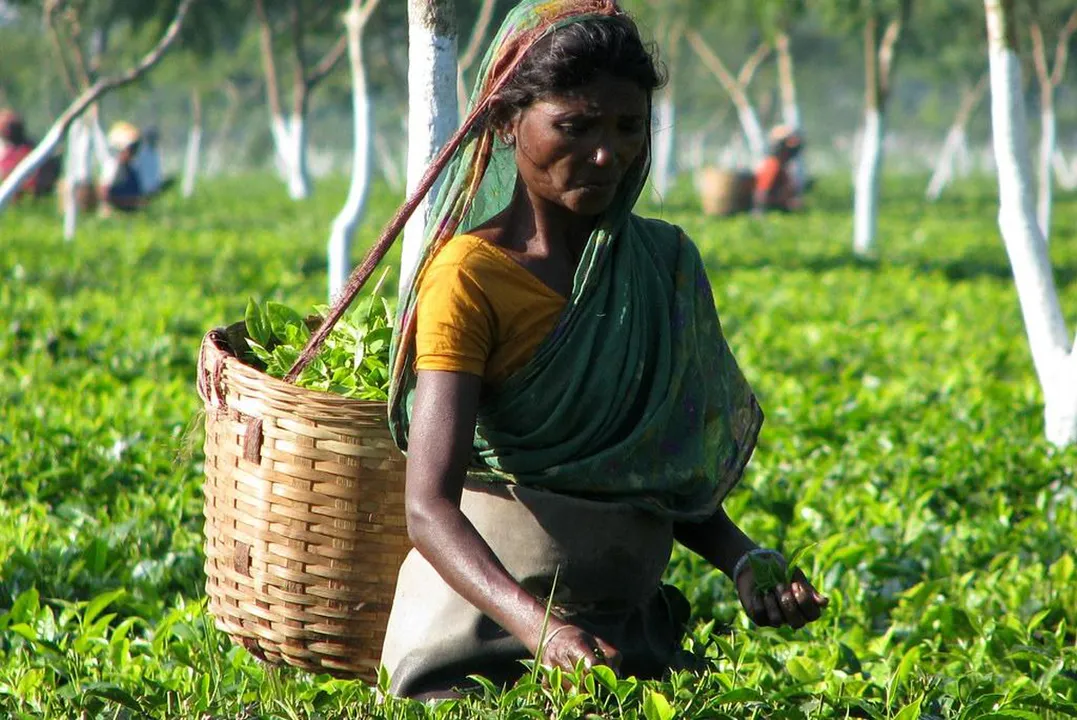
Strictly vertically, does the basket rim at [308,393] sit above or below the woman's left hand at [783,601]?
above

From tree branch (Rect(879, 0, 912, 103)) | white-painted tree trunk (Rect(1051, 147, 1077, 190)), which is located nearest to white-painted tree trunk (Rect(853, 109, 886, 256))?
tree branch (Rect(879, 0, 912, 103))

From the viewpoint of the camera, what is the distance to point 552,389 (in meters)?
2.26

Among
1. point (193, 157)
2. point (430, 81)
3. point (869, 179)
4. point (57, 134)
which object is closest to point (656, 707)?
point (430, 81)

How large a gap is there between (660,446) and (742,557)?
26 centimetres

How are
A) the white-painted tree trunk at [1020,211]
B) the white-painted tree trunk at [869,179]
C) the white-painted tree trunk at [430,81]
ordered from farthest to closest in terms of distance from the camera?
the white-painted tree trunk at [869,179], the white-painted tree trunk at [1020,211], the white-painted tree trunk at [430,81]

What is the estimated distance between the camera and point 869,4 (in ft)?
52.0

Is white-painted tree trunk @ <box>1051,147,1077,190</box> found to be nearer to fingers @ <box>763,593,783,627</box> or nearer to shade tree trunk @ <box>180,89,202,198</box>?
shade tree trunk @ <box>180,89,202,198</box>

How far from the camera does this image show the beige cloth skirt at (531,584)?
231cm

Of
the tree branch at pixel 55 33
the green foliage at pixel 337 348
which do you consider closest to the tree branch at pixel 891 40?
the tree branch at pixel 55 33

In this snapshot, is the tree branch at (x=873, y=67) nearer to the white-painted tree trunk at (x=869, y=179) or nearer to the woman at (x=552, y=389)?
the white-painted tree trunk at (x=869, y=179)

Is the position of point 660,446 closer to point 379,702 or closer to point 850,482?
point 379,702

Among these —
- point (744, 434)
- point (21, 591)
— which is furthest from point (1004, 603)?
point (21, 591)

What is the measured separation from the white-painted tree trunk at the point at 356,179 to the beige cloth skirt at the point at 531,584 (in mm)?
4701

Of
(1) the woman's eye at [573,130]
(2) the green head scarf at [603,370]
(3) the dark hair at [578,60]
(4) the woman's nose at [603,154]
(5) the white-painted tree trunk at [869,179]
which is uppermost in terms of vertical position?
(3) the dark hair at [578,60]
